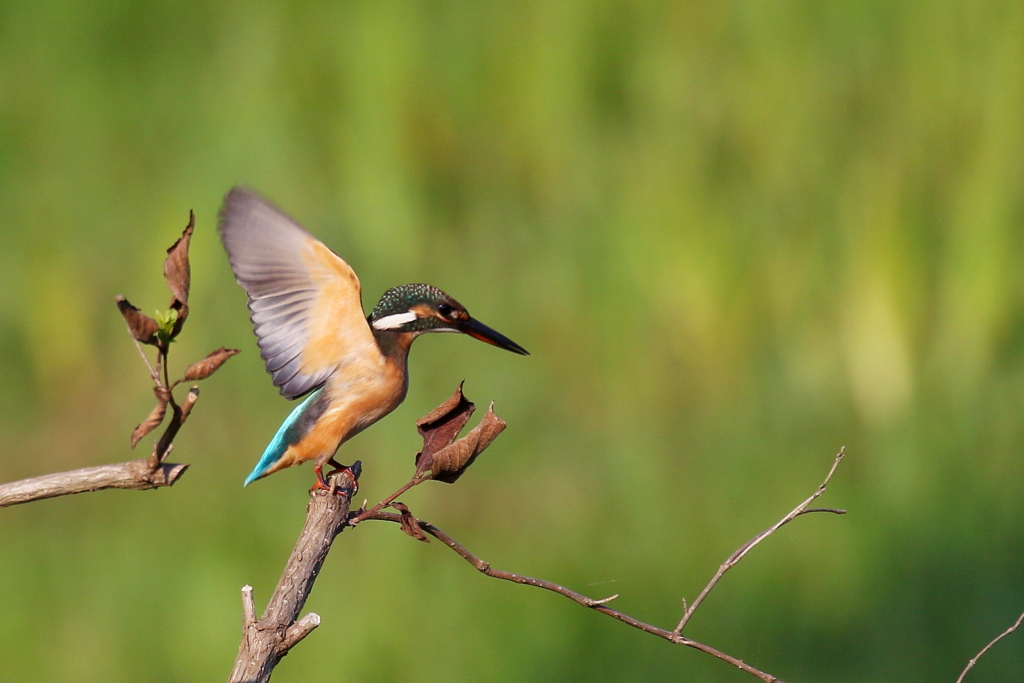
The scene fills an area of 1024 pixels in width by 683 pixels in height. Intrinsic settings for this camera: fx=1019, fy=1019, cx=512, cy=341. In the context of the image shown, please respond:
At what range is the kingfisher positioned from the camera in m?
0.64

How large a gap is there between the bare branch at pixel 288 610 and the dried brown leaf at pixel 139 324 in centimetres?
21

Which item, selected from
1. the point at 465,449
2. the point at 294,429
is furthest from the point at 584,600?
the point at 294,429

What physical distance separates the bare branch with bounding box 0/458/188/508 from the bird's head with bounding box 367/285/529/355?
187 mm

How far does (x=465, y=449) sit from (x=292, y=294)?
0.16 meters

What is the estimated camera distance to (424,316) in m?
0.68

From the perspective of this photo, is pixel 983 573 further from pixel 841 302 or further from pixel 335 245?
pixel 335 245

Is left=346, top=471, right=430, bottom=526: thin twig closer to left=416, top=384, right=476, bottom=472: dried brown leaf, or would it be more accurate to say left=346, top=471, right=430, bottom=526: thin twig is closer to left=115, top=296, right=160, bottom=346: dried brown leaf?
left=416, top=384, right=476, bottom=472: dried brown leaf

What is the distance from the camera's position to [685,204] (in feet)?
6.48

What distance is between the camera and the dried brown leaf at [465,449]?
0.61 m

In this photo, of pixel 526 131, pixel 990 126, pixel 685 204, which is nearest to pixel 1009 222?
pixel 990 126

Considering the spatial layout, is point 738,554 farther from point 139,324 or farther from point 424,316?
point 139,324

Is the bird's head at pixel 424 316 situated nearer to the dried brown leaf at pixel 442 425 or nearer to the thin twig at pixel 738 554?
the dried brown leaf at pixel 442 425

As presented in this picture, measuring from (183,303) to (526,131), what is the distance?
1515 mm

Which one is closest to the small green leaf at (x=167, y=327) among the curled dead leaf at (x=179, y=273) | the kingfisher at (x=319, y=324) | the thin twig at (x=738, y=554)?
the curled dead leaf at (x=179, y=273)
